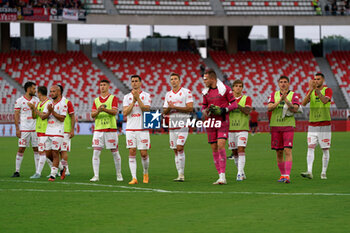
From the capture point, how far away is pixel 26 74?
5162 centimetres

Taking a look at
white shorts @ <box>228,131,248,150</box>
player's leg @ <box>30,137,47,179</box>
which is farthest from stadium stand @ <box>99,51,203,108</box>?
white shorts @ <box>228,131,248,150</box>

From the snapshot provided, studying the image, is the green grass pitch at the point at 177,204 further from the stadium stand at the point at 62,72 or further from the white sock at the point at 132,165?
the stadium stand at the point at 62,72

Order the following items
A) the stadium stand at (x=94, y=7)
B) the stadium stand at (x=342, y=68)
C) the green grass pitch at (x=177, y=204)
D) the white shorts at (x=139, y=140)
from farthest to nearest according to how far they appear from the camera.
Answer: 1. the stadium stand at (x=342, y=68)
2. the stadium stand at (x=94, y=7)
3. the white shorts at (x=139, y=140)
4. the green grass pitch at (x=177, y=204)

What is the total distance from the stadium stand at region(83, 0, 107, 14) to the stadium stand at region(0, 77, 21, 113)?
354 inches

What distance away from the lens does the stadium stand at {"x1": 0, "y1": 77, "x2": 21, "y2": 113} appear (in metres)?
45.7

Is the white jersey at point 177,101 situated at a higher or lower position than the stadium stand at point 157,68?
lower

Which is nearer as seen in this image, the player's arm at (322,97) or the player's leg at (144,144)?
the player's leg at (144,144)

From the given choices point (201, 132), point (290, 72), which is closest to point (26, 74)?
point (201, 132)

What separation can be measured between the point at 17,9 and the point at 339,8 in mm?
27523

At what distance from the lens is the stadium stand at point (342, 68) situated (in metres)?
55.6

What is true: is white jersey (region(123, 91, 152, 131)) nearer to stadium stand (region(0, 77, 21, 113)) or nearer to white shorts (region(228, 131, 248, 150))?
white shorts (region(228, 131, 248, 150))

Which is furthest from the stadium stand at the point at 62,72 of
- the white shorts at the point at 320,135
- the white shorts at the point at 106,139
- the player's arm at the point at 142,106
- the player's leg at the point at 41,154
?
the white shorts at the point at 320,135

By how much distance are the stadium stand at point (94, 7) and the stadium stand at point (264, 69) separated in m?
11.7

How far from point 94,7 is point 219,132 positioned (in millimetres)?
41735
